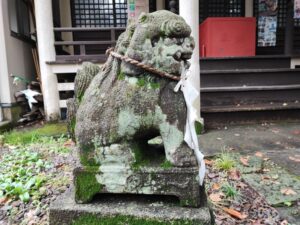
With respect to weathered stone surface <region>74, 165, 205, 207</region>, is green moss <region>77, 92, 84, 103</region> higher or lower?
higher

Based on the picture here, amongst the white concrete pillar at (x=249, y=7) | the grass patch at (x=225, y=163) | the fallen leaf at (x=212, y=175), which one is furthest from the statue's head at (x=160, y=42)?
the white concrete pillar at (x=249, y=7)

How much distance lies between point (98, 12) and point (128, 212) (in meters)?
6.70

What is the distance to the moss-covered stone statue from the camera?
1.21m

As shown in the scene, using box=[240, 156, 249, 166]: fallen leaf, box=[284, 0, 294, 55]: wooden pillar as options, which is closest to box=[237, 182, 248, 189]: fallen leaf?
box=[240, 156, 249, 166]: fallen leaf

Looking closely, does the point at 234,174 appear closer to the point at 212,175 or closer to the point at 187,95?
the point at 212,175

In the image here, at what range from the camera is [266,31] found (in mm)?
6609

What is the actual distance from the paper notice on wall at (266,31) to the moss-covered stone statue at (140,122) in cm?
608

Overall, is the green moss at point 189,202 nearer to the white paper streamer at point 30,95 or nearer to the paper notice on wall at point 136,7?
the paper notice on wall at point 136,7

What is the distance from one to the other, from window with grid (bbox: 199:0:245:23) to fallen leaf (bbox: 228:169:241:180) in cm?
523

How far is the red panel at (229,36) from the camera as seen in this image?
5.76 m

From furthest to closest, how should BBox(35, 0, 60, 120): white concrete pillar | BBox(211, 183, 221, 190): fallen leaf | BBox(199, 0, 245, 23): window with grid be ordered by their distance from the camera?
BBox(199, 0, 245, 23): window with grid
BBox(35, 0, 60, 120): white concrete pillar
BBox(211, 183, 221, 190): fallen leaf

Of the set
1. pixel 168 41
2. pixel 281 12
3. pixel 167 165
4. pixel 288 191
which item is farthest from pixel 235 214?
pixel 281 12

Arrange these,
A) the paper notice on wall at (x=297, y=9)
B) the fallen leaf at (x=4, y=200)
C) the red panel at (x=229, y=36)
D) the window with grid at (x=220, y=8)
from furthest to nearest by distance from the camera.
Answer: the window with grid at (x=220, y=8)
the paper notice on wall at (x=297, y=9)
the red panel at (x=229, y=36)
the fallen leaf at (x=4, y=200)

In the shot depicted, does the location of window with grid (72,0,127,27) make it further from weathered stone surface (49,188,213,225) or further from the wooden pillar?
weathered stone surface (49,188,213,225)
